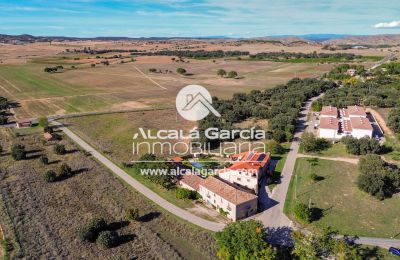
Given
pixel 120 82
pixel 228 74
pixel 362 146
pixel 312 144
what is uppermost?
pixel 228 74

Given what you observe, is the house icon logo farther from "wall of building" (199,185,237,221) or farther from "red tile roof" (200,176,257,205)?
"wall of building" (199,185,237,221)

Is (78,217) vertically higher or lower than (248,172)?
lower

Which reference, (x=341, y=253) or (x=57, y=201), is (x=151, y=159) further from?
(x=341, y=253)

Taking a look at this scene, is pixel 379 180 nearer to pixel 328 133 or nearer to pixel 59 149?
pixel 328 133

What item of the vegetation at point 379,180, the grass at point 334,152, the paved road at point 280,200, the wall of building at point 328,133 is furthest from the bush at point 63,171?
the wall of building at point 328,133

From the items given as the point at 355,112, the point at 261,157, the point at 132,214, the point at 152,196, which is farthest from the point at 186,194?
the point at 355,112

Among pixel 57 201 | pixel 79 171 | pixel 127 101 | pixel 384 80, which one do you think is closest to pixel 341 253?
pixel 57 201
